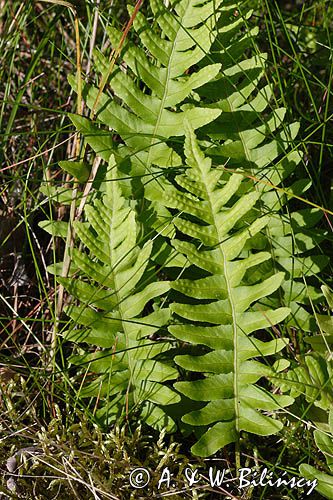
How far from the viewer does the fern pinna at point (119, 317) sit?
1759mm

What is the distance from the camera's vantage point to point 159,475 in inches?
67.9

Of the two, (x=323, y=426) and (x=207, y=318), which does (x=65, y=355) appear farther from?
(x=323, y=426)

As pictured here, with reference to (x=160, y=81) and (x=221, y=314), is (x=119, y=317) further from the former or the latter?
(x=160, y=81)

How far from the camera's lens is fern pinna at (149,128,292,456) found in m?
1.66

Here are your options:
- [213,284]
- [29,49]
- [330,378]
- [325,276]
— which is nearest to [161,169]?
[213,284]

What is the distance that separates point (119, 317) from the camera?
1.82 meters

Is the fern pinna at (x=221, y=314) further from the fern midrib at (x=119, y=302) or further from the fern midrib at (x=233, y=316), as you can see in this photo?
the fern midrib at (x=119, y=302)

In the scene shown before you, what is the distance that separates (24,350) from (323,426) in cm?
90

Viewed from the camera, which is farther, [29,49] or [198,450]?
[29,49]

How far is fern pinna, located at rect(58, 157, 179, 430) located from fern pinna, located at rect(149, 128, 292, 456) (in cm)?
10
